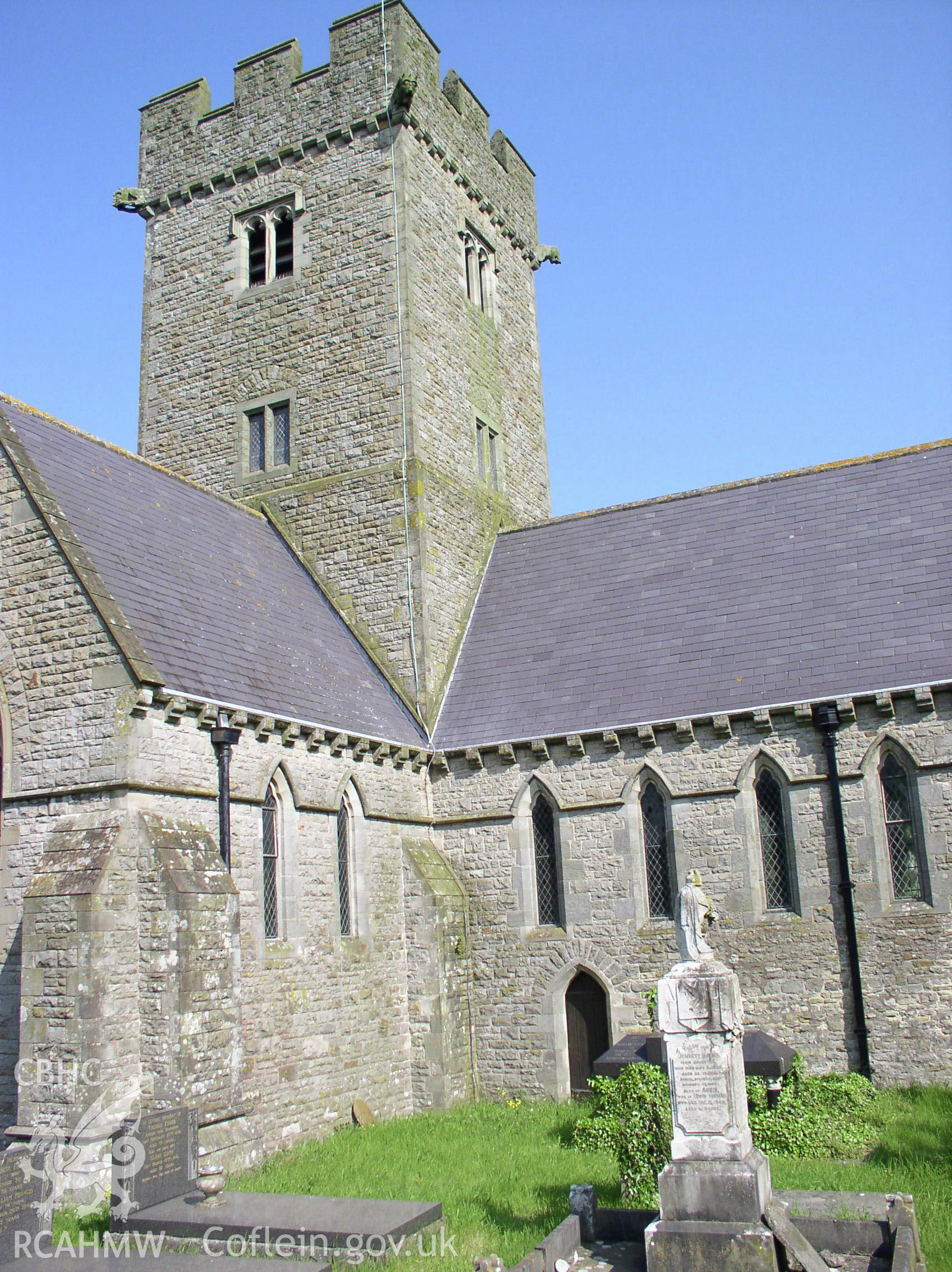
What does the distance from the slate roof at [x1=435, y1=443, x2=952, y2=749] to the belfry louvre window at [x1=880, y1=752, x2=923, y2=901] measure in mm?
1284

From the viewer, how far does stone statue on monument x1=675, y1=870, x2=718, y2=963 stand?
9623 mm

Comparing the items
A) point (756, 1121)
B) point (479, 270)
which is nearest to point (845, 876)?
point (756, 1121)

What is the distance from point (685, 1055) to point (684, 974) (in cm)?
63

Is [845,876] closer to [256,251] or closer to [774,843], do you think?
[774,843]

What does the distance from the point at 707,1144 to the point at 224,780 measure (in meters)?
7.39

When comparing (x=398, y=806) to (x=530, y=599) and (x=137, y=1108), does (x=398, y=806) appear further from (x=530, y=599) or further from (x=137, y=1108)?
(x=137, y=1108)

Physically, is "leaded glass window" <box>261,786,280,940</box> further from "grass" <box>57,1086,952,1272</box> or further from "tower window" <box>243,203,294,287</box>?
"tower window" <box>243,203,294,287</box>

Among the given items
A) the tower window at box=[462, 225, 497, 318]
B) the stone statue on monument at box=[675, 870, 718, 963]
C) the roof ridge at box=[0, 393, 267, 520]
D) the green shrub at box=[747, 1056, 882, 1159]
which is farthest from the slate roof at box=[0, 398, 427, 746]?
the tower window at box=[462, 225, 497, 318]

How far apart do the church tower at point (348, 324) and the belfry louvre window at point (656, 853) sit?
14.0ft

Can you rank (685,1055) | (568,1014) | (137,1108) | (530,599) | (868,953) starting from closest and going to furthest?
(685,1055)
(137,1108)
(868,953)
(568,1014)
(530,599)

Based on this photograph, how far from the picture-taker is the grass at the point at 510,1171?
32.1 ft

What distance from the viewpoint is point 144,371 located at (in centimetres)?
2402

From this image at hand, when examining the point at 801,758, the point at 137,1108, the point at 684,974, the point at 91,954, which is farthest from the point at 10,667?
the point at 801,758

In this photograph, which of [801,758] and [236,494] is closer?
[801,758]
